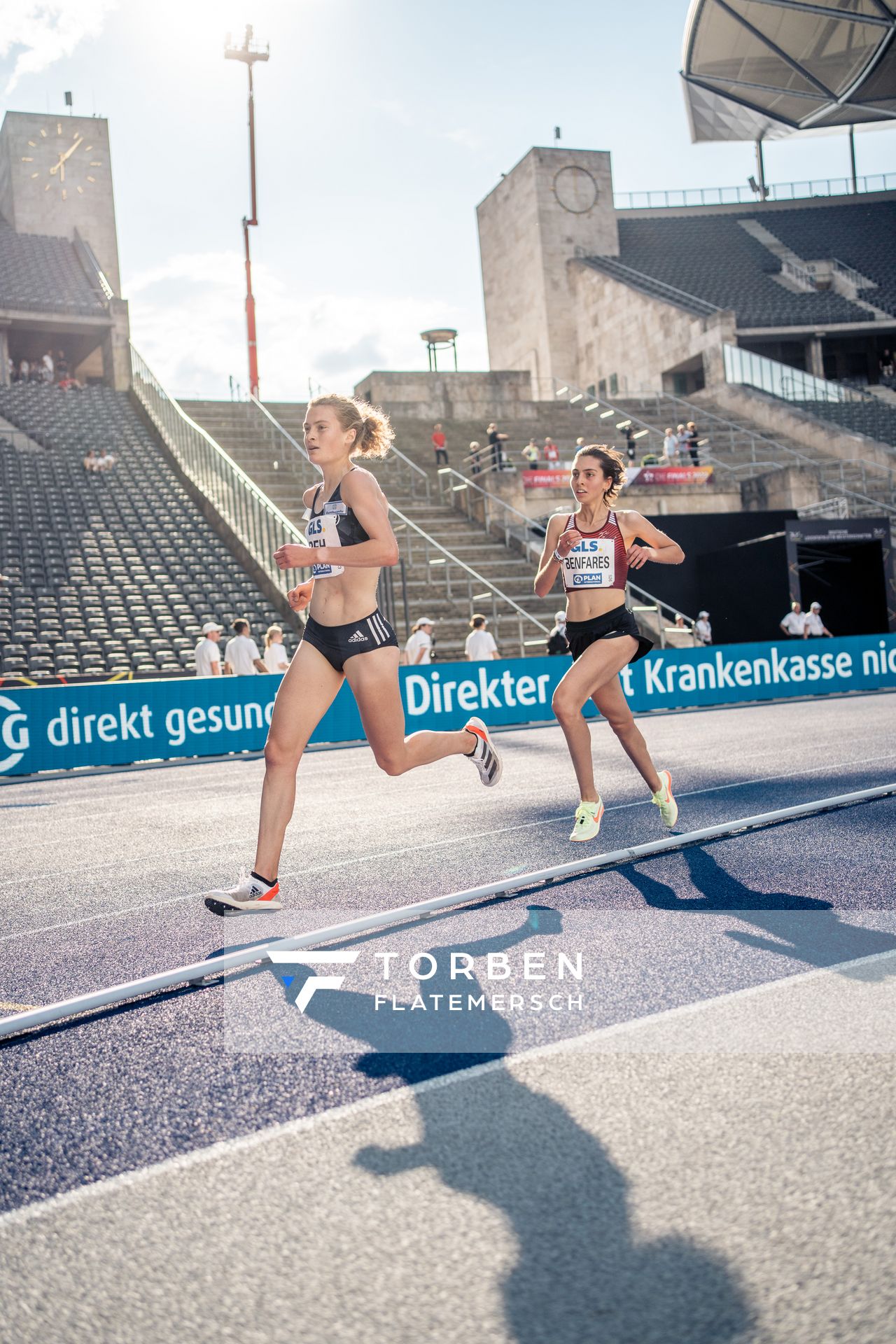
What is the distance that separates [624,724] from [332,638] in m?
2.02

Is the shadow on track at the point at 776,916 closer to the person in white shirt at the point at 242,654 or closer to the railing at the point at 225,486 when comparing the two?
the person in white shirt at the point at 242,654

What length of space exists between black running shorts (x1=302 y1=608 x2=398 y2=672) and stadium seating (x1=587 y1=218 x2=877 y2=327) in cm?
4209

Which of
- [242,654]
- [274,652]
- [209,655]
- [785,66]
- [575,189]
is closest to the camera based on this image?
[209,655]

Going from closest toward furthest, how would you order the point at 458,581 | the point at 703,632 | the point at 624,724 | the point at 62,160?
the point at 624,724
the point at 703,632
the point at 458,581
the point at 62,160

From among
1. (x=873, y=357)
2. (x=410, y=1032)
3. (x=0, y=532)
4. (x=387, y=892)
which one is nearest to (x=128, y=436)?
(x=0, y=532)

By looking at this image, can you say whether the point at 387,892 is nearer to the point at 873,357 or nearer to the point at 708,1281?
the point at 708,1281

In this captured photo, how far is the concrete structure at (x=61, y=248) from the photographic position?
39.2 m

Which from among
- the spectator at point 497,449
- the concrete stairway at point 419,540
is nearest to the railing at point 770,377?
the spectator at point 497,449

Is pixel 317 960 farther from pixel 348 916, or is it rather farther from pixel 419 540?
pixel 419 540

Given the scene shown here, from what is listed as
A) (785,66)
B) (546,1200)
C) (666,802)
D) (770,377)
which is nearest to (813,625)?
(666,802)

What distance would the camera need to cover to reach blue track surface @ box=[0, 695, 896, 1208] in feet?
9.12

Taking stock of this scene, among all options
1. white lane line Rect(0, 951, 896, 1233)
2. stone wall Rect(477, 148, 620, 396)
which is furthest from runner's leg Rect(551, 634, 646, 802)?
stone wall Rect(477, 148, 620, 396)

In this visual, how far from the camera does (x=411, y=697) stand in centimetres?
1614

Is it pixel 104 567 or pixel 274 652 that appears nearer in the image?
pixel 274 652
